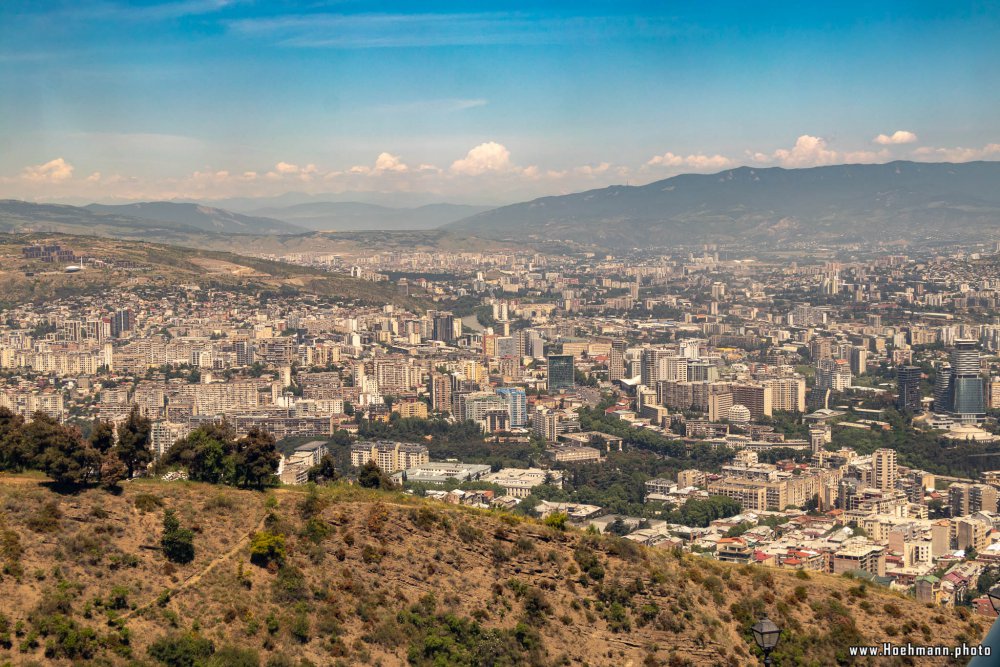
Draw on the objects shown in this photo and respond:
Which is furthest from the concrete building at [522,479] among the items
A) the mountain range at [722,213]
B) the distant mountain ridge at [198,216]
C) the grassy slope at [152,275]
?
the distant mountain ridge at [198,216]

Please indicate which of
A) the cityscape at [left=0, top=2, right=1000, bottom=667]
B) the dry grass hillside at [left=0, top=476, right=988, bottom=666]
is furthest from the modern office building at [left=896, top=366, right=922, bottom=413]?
the dry grass hillside at [left=0, top=476, right=988, bottom=666]

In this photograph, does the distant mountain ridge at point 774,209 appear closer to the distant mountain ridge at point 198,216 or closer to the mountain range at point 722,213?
the mountain range at point 722,213

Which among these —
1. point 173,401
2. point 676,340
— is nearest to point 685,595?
point 173,401

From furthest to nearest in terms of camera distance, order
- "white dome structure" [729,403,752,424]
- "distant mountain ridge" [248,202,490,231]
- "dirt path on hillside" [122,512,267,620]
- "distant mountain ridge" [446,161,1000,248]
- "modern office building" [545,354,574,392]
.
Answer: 1. "distant mountain ridge" [248,202,490,231]
2. "distant mountain ridge" [446,161,1000,248]
3. "modern office building" [545,354,574,392]
4. "white dome structure" [729,403,752,424]
5. "dirt path on hillside" [122,512,267,620]

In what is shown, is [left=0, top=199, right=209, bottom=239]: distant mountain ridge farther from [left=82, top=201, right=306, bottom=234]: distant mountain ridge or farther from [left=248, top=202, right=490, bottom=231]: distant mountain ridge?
[left=248, top=202, right=490, bottom=231]: distant mountain ridge

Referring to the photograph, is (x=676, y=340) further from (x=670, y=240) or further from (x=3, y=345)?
(x=670, y=240)

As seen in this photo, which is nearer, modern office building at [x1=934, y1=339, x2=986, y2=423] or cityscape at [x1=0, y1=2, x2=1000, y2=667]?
cityscape at [x1=0, y1=2, x2=1000, y2=667]

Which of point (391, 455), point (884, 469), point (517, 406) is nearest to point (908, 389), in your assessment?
point (884, 469)
